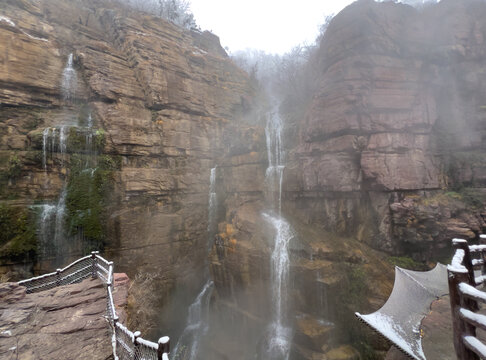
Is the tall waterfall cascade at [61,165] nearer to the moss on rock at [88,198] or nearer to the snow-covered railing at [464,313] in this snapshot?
the moss on rock at [88,198]

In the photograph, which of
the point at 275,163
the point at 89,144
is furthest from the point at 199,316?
the point at 89,144

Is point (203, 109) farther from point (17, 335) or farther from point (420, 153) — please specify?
point (17, 335)

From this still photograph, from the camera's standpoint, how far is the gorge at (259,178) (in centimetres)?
1270

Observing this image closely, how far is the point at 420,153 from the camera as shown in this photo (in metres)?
13.6

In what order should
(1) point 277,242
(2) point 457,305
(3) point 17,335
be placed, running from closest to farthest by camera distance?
(2) point 457,305 → (3) point 17,335 → (1) point 277,242

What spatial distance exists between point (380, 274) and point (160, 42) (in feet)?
80.9

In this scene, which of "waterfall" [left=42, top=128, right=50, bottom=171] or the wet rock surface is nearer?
the wet rock surface

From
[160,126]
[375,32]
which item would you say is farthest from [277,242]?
[375,32]

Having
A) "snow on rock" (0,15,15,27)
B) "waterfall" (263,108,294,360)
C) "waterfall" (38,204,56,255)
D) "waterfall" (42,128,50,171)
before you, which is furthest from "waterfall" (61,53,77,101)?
"waterfall" (263,108,294,360)

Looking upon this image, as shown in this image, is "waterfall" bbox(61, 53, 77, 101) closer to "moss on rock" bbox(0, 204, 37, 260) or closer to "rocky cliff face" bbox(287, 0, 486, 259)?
"moss on rock" bbox(0, 204, 37, 260)

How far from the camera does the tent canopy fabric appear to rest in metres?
5.40

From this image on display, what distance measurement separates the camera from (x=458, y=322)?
2.46 metres

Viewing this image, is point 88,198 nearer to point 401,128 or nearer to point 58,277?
point 58,277

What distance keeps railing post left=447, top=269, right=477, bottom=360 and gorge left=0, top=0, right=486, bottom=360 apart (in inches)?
415
